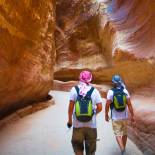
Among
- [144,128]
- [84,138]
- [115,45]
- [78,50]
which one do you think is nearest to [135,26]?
[115,45]

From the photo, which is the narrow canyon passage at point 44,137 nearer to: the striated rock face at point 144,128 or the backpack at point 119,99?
the striated rock face at point 144,128

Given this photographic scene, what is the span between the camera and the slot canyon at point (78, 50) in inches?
272

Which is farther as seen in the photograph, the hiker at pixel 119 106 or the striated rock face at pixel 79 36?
the striated rock face at pixel 79 36

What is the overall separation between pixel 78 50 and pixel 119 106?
9788mm

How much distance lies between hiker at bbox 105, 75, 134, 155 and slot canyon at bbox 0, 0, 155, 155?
1.16m

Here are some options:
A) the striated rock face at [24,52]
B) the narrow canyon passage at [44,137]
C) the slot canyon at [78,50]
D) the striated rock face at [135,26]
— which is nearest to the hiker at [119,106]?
the narrow canyon passage at [44,137]

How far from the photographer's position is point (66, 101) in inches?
393

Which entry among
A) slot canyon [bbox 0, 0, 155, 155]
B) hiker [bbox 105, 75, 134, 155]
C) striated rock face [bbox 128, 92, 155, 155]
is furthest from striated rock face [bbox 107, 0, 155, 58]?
hiker [bbox 105, 75, 134, 155]

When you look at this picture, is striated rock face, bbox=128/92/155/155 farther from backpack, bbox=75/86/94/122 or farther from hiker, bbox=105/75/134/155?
backpack, bbox=75/86/94/122

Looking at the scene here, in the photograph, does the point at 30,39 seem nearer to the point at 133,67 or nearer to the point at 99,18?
the point at 133,67

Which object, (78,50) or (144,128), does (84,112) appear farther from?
(78,50)

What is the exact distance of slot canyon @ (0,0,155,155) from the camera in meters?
6.90

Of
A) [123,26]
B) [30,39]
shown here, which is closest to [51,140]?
[30,39]

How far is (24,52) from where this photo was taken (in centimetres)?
735
